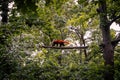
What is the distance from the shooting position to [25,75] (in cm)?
841

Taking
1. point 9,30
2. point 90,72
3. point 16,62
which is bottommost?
point 90,72

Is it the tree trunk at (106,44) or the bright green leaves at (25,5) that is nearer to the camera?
the bright green leaves at (25,5)

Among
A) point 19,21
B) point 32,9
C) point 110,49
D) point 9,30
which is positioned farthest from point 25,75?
point 32,9

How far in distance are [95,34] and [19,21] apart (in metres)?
11.3

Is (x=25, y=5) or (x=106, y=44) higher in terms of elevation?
(x=25, y=5)

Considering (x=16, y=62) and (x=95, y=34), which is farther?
(x=95, y=34)

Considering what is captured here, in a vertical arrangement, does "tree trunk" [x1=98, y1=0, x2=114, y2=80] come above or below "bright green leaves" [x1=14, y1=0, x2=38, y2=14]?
below

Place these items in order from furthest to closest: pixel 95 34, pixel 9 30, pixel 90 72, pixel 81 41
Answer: pixel 81 41 → pixel 95 34 → pixel 9 30 → pixel 90 72

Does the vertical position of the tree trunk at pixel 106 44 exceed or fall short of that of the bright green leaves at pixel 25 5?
it falls short

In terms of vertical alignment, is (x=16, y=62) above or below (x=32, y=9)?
below

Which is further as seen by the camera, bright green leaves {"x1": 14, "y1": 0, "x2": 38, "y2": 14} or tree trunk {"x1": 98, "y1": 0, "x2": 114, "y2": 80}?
tree trunk {"x1": 98, "y1": 0, "x2": 114, "y2": 80}

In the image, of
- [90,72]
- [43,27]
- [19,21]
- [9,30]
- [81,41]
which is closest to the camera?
[90,72]

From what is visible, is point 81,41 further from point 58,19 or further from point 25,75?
point 25,75

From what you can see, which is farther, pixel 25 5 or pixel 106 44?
pixel 106 44
